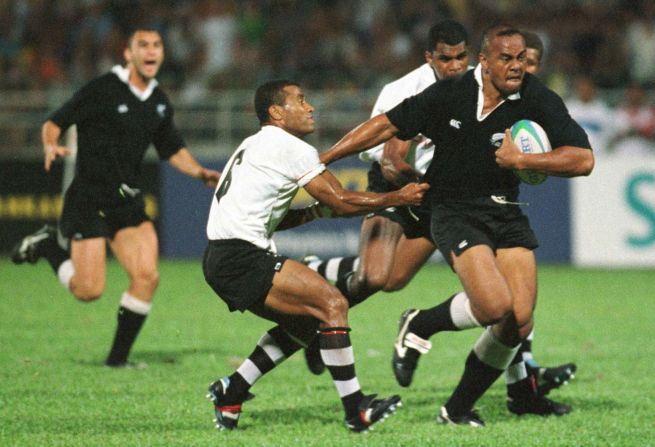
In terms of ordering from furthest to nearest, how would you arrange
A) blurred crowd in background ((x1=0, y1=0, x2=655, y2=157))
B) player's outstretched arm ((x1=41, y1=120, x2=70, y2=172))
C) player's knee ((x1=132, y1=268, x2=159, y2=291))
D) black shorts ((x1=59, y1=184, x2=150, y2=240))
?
blurred crowd in background ((x1=0, y1=0, x2=655, y2=157)), black shorts ((x1=59, y1=184, x2=150, y2=240)), player's knee ((x1=132, y1=268, x2=159, y2=291)), player's outstretched arm ((x1=41, y1=120, x2=70, y2=172))

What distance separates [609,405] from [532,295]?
1.16 m

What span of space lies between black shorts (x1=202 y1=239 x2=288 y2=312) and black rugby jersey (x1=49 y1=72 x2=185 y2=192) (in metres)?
2.74

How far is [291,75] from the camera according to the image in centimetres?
1794

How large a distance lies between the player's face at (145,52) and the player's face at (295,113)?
2563 millimetres

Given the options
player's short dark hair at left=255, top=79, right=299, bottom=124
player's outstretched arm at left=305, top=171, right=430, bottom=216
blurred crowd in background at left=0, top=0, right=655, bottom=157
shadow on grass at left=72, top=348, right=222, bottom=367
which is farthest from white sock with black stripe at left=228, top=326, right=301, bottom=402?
blurred crowd in background at left=0, top=0, right=655, bottom=157

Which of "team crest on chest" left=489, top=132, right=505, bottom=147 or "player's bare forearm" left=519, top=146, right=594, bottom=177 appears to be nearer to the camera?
"player's bare forearm" left=519, top=146, right=594, bottom=177

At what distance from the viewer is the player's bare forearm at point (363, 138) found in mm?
6699

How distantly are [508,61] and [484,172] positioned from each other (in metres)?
0.64

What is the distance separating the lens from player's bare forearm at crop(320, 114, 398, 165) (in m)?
6.70

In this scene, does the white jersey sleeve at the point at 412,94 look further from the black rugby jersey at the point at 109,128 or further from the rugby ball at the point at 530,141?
the black rugby jersey at the point at 109,128

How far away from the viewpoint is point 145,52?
8.93 m

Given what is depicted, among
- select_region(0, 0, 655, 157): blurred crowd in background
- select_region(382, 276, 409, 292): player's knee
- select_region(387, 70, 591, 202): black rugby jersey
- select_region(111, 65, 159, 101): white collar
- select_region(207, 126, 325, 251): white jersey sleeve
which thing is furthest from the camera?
select_region(0, 0, 655, 157): blurred crowd in background

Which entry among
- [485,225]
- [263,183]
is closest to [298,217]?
[263,183]

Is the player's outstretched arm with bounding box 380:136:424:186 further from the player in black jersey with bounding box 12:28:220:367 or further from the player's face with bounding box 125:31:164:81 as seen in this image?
the player's face with bounding box 125:31:164:81
